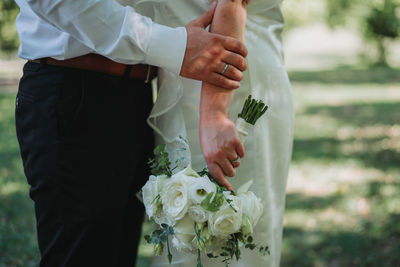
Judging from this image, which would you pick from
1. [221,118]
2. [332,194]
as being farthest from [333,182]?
[221,118]

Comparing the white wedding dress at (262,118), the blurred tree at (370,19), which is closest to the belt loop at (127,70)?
the white wedding dress at (262,118)

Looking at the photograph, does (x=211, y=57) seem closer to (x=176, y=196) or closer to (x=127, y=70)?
(x=127, y=70)

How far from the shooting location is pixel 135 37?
1.58 metres

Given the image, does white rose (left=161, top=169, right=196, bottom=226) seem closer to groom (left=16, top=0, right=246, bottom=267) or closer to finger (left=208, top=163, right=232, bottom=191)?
finger (left=208, top=163, right=232, bottom=191)

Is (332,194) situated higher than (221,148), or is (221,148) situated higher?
(221,148)

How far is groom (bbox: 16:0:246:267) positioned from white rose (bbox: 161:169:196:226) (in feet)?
1.08

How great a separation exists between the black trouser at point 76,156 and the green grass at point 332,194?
199 cm

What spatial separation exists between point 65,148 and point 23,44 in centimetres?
41

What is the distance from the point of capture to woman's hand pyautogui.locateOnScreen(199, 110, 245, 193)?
1.62 metres

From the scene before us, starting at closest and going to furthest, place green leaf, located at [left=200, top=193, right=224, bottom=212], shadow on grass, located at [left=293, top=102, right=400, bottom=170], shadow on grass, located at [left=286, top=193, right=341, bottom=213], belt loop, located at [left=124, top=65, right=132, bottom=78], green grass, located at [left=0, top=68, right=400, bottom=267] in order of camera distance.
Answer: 1. green leaf, located at [left=200, top=193, right=224, bottom=212]
2. belt loop, located at [left=124, top=65, right=132, bottom=78]
3. green grass, located at [left=0, top=68, right=400, bottom=267]
4. shadow on grass, located at [left=286, top=193, right=341, bottom=213]
5. shadow on grass, located at [left=293, top=102, right=400, bottom=170]

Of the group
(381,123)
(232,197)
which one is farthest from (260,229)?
(381,123)

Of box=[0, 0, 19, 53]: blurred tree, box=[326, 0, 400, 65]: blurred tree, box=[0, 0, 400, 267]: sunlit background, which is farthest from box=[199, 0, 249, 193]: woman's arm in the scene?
box=[326, 0, 400, 65]: blurred tree

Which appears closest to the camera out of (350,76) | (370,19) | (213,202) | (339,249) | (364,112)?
(213,202)

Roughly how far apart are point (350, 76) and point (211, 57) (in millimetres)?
14886
